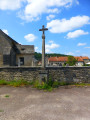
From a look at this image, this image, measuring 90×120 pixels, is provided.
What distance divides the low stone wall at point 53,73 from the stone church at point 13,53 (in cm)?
584

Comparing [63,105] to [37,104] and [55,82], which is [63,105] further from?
[55,82]

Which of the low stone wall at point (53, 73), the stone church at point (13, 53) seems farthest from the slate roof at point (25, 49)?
the low stone wall at point (53, 73)

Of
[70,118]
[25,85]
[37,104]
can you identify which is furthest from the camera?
[25,85]

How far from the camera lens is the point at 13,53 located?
15258mm

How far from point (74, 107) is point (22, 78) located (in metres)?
5.42

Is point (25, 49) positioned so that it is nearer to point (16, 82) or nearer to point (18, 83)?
point (16, 82)

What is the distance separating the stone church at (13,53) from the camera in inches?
539

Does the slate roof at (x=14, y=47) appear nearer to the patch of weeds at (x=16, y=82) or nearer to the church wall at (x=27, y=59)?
the church wall at (x=27, y=59)

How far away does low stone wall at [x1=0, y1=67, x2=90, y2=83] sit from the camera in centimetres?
811

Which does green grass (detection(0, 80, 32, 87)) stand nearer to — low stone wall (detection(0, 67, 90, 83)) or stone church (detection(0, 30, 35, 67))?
low stone wall (detection(0, 67, 90, 83))

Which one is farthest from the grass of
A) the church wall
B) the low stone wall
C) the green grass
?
the church wall

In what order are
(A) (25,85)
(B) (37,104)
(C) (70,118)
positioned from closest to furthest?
(C) (70,118) → (B) (37,104) → (A) (25,85)

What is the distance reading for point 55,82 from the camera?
307 inches

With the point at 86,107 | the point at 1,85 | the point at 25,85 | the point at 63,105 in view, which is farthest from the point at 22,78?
the point at 86,107
